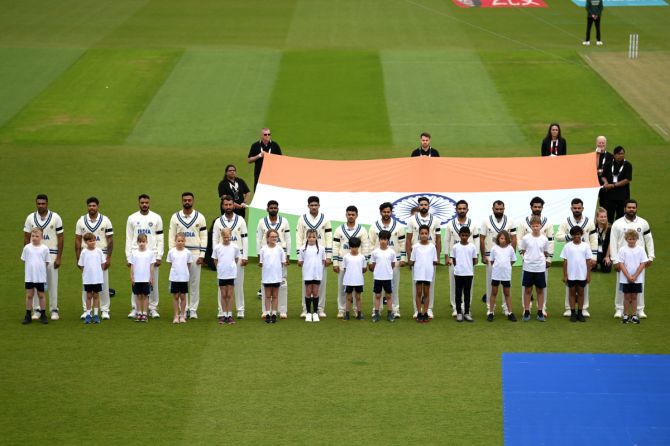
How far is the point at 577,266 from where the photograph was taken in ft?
61.4

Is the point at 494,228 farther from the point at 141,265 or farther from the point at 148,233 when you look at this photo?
the point at 141,265

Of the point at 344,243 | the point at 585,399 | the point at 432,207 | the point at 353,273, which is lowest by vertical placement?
the point at 585,399

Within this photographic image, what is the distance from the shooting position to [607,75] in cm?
3844

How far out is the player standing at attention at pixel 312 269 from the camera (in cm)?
1878

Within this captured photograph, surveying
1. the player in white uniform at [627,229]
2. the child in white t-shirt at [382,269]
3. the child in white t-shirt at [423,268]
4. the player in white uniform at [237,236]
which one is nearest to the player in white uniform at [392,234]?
the child in white t-shirt at [382,269]

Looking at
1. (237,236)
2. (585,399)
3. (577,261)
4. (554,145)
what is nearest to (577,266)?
(577,261)

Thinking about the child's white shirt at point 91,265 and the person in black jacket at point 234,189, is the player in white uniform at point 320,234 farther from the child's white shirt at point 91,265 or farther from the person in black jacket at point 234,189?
the child's white shirt at point 91,265

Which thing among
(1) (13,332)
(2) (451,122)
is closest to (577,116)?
(2) (451,122)

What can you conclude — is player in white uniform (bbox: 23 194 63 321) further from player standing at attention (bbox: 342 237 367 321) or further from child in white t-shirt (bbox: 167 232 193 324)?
player standing at attention (bbox: 342 237 367 321)

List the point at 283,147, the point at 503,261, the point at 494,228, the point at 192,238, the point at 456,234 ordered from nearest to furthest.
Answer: the point at 503,261
the point at 192,238
the point at 456,234
the point at 494,228
the point at 283,147

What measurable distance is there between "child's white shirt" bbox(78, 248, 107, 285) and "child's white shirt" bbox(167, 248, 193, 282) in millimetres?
1124

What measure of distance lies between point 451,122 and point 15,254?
50.9ft

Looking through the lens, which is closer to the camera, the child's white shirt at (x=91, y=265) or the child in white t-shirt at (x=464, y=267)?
the child's white shirt at (x=91, y=265)

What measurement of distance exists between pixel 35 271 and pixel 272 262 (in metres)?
3.80
